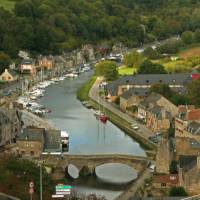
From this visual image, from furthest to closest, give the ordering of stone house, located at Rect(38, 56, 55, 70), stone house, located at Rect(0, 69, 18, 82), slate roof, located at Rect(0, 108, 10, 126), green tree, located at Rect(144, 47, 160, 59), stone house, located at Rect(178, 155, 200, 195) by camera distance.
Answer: green tree, located at Rect(144, 47, 160, 59)
stone house, located at Rect(38, 56, 55, 70)
stone house, located at Rect(0, 69, 18, 82)
slate roof, located at Rect(0, 108, 10, 126)
stone house, located at Rect(178, 155, 200, 195)

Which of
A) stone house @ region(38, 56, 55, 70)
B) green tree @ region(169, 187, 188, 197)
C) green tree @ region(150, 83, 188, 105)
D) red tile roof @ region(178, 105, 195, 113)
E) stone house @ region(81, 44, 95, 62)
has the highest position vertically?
stone house @ region(81, 44, 95, 62)

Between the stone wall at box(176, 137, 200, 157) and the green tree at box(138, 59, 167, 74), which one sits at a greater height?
the green tree at box(138, 59, 167, 74)

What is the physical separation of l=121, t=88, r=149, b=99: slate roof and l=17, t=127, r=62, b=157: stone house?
12.6m

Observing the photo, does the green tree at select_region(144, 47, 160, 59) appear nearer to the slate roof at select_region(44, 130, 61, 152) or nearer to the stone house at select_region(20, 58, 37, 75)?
the stone house at select_region(20, 58, 37, 75)

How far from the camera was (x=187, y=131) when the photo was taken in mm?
33000

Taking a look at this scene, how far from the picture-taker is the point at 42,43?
2729 inches

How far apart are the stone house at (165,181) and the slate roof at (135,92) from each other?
670 inches

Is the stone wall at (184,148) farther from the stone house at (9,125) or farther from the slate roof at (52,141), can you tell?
the stone house at (9,125)

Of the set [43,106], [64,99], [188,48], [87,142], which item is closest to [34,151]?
[87,142]

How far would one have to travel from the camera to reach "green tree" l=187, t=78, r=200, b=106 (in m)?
40.8

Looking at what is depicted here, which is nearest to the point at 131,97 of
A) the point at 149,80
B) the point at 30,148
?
the point at 149,80

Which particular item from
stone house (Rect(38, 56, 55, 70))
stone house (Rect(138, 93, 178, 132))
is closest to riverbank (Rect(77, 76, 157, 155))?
stone house (Rect(138, 93, 178, 132))

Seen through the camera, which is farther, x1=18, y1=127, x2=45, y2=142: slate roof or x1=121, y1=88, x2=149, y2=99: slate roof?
x1=121, y1=88, x2=149, y2=99: slate roof

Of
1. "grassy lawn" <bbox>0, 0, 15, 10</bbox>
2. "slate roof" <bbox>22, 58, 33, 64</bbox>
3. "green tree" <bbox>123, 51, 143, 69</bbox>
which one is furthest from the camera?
"grassy lawn" <bbox>0, 0, 15, 10</bbox>
